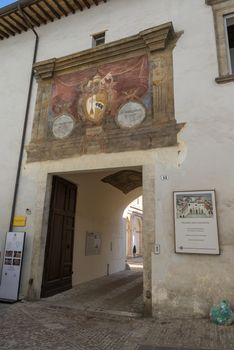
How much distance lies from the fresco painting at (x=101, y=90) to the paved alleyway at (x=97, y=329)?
4.55m

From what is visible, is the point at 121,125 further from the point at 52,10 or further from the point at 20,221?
the point at 52,10

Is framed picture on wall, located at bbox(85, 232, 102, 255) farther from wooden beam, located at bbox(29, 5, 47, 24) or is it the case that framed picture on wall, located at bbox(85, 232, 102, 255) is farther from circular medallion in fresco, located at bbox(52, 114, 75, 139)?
wooden beam, located at bbox(29, 5, 47, 24)

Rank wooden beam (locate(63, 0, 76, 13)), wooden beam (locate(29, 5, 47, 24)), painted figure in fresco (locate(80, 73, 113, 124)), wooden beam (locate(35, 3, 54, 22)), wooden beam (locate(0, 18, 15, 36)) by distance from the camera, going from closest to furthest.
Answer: painted figure in fresco (locate(80, 73, 113, 124)), wooden beam (locate(63, 0, 76, 13)), wooden beam (locate(35, 3, 54, 22)), wooden beam (locate(29, 5, 47, 24)), wooden beam (locate(0, 18, 15, 36))

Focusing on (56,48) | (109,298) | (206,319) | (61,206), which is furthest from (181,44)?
(109,298)

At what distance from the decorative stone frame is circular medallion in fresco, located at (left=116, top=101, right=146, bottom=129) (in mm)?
1857

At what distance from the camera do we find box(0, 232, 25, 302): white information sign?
22.4 ft

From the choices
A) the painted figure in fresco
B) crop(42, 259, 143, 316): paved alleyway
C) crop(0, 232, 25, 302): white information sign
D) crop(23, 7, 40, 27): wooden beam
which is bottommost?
crop(42, 259, 143, 316): paved alleyway

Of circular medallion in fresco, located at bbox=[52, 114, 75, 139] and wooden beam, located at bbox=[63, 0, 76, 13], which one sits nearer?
circular medallion in fresco, located at bbox=[52, 114, 75, 139]

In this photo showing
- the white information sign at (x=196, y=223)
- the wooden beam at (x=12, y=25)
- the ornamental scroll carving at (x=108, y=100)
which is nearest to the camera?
the white information sign at (x=196, y=223)

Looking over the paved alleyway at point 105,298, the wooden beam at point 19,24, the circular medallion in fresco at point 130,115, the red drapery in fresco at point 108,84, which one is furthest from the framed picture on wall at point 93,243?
the wooden beam at point 19,24

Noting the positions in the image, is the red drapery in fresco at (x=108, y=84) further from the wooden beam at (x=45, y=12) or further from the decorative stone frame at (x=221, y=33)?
the wooden beam at (x=45, y=12)

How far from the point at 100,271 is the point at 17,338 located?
23.4ft

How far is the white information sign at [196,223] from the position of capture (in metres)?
5.38

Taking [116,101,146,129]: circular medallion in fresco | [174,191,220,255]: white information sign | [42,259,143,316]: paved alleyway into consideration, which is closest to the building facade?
[116,101,146,129]: circular medallion in fresco
